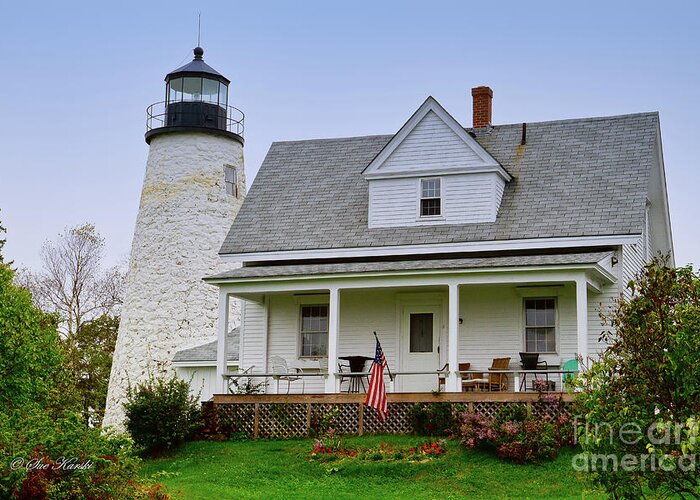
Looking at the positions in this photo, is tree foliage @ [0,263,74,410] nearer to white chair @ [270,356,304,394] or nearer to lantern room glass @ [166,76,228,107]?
white chair @ [270,356,304,394]

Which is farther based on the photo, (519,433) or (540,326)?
(540,326)

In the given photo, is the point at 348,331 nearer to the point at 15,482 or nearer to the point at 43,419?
the point at 43,419

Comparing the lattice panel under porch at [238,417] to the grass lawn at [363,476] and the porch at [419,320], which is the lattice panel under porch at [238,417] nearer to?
the porch at [419,320]

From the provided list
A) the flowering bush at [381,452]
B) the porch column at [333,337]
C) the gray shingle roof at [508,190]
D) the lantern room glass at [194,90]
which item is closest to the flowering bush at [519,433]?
the flowering bush at [381,452]

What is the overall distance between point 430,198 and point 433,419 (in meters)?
6.25

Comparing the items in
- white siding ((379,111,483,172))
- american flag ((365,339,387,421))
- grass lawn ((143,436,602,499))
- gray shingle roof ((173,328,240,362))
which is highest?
white siding ((379,111,483,172))

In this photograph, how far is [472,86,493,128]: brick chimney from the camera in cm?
2884

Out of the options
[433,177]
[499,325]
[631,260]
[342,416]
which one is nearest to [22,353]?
[342,416]

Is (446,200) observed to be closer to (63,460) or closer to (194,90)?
(194,90)

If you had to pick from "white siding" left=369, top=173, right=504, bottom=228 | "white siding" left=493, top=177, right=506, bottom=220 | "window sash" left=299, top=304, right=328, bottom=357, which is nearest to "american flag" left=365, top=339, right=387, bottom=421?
"window sash" left=299, top=304, right=328, bottom=357

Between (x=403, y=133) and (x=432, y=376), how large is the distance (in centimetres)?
577

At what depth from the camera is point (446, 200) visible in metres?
26.1

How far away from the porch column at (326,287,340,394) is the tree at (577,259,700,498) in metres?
11.0

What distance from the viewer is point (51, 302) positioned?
45375mm
